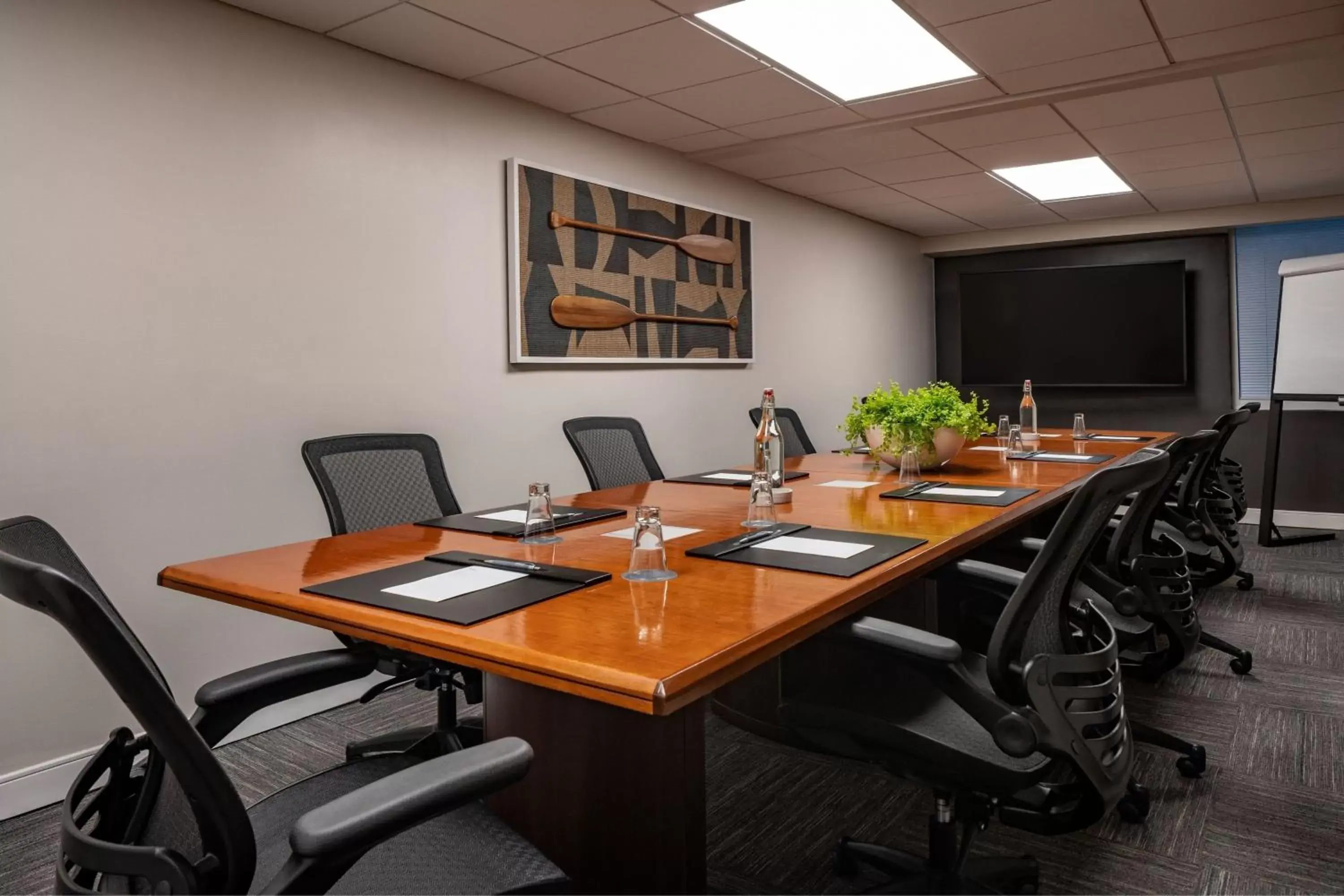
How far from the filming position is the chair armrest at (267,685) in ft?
3.58

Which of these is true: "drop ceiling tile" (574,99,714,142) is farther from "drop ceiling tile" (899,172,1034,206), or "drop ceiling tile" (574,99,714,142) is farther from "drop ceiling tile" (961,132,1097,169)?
"drop ceiling tile" (899,172,1034,206)

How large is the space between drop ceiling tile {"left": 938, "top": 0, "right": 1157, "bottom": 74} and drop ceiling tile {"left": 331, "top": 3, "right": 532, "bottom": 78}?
Result: 1.38 meters

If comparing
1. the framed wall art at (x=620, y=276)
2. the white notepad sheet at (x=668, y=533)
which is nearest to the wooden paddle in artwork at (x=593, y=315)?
the framed wall art at (x=620, y=276)

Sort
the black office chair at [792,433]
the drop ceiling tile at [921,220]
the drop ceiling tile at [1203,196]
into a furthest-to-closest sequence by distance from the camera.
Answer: the drop ceiling tile at [921,220] → the drop ceiling tile at [1203,196] → the black office chair at [792,433]

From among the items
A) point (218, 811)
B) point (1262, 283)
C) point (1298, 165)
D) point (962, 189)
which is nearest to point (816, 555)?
point (218, 811)

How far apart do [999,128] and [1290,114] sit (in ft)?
3.72

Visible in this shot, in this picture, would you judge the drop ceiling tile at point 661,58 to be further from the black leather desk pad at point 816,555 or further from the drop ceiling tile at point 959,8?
the black leather desk pad at point 816,555

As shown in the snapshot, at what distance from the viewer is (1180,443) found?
187 centimetres

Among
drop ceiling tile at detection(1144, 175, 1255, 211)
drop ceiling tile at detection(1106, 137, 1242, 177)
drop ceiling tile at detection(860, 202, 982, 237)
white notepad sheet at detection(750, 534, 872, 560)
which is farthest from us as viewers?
drop ceiling tile at detection(860, 202, 982, 237)

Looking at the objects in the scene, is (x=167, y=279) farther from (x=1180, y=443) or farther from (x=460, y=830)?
(x=1180, y=443)

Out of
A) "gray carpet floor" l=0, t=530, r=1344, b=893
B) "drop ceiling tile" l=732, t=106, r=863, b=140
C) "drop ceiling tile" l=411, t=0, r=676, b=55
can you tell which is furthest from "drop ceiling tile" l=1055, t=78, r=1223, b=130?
"gray carpet floor" l=0, t=530, r=1344, b=893

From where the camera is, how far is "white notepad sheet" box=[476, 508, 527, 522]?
6.30 ft

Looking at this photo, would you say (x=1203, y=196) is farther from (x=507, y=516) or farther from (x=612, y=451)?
(x=507, y=516)

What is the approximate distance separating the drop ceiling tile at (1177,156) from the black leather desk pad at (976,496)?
2696mm
